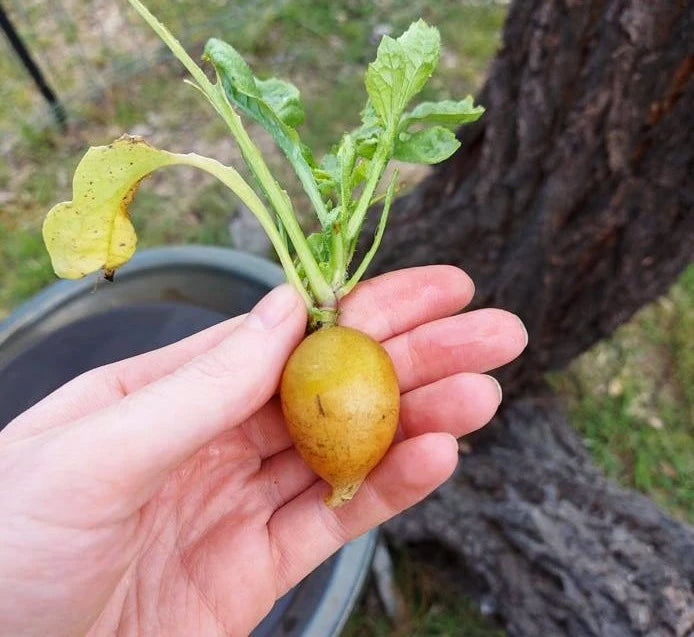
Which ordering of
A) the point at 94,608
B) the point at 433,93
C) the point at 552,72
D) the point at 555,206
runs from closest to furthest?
1. the point at 94,608
2. the point at 552,72
3. the point at 555,206
4. the point at 433,93

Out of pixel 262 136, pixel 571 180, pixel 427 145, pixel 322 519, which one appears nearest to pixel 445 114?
pixel 427 145

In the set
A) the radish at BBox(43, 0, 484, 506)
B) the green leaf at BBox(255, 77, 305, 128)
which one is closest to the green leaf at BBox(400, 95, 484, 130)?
the radish at BBox(43, 0, 484, 506)

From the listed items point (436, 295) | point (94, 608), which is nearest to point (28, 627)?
point (94, 608)

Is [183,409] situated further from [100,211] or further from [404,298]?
[404,298]

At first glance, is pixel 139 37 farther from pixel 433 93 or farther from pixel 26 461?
pixel 26 461

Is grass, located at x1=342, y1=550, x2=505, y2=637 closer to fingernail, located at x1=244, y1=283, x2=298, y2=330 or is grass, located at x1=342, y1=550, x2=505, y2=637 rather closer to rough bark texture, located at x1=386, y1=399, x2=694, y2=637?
rough bark texture, located at x1=386, y1=399, x2=694, y2=637

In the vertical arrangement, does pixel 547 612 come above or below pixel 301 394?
below

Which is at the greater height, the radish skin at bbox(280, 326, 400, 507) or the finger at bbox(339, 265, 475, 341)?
the finger at bbox(339, 265, 475, 341)
